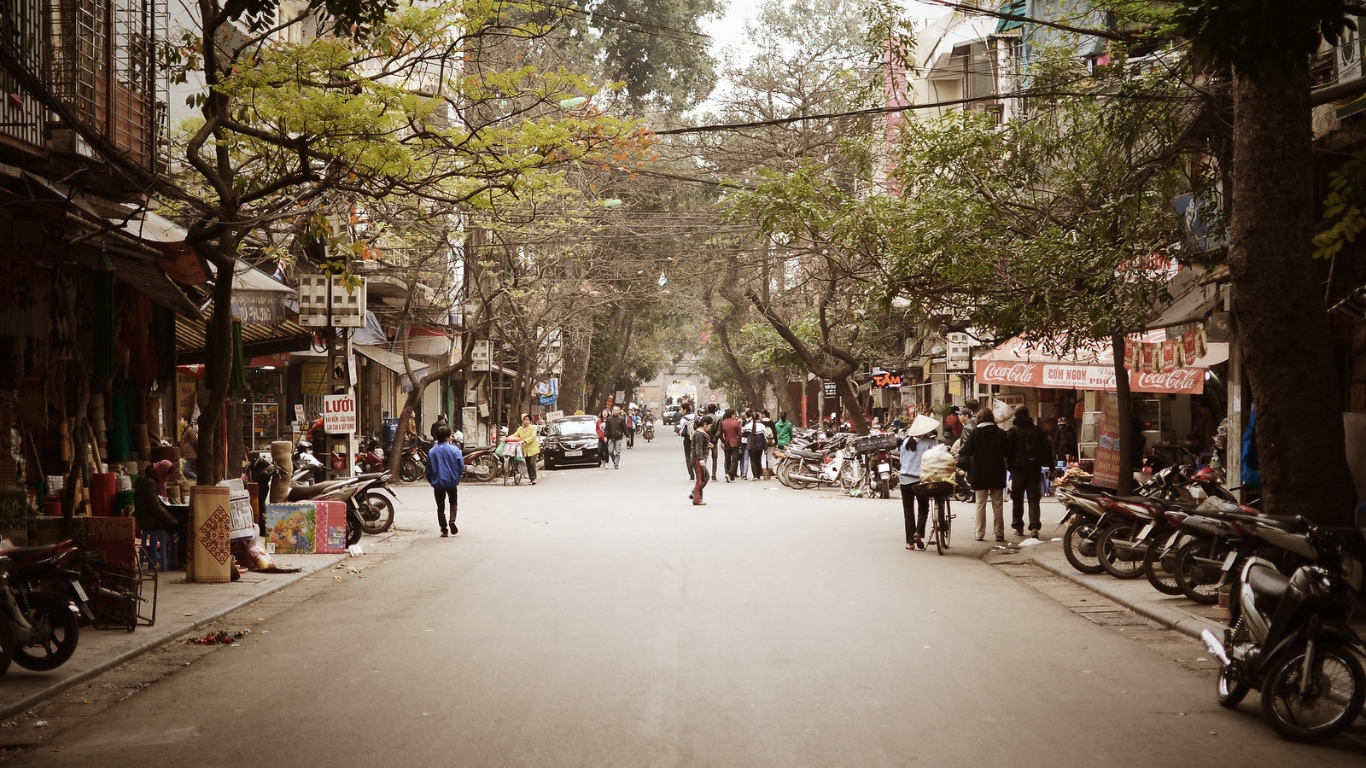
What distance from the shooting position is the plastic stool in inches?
538

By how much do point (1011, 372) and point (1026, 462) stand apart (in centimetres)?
472

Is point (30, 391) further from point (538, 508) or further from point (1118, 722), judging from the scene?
point (538, 508)

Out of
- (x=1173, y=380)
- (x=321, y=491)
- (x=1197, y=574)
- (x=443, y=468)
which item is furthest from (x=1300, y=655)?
(x=443, y=468)

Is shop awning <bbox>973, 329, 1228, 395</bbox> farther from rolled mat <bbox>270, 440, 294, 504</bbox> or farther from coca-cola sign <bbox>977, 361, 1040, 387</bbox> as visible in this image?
rolled mat <bbox>270, 440, 294, 504</bbox>

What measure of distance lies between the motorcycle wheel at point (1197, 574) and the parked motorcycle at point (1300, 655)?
394cm

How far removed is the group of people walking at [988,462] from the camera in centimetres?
1630

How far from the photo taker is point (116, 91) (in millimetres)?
11656

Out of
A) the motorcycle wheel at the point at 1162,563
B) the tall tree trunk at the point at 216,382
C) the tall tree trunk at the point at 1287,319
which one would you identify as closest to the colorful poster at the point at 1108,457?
the motorcycle wheel at the point at 1162,563

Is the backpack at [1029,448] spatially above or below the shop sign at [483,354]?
below

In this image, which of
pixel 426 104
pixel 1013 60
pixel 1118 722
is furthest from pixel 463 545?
pixel 1013 60

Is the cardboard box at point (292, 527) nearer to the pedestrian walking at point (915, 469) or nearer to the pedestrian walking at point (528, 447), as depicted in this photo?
the pedestrian walking at point (915, 469)

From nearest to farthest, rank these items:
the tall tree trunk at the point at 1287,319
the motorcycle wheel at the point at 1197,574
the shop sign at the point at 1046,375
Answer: the tall tree trunk at the point at 1287,319
the motorcycle wheel at the point at 1197,574
the shop sign at the point at 1046,375

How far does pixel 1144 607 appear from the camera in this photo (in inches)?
431

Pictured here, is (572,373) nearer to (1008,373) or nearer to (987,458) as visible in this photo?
(1008,373)
